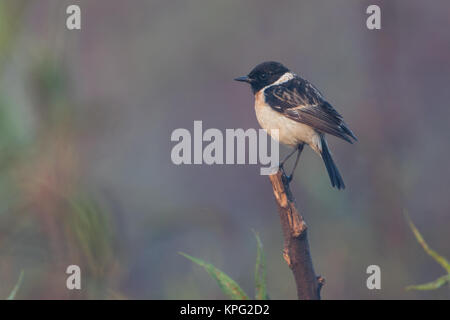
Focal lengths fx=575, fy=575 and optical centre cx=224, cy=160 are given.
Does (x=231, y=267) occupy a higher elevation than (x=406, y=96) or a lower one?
lower

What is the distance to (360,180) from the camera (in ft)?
16.5

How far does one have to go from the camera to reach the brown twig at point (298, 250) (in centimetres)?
208

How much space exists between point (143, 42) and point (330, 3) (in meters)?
2.64

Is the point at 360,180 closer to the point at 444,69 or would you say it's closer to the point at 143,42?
the point at 444,69

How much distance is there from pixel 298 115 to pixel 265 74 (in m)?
0.55

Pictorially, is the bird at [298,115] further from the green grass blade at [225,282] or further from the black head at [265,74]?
the green grass blade at [225,282]

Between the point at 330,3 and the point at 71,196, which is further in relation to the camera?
the point at 330,3

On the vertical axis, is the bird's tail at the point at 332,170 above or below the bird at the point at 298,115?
below

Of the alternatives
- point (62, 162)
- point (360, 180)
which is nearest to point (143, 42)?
point (360, 180)

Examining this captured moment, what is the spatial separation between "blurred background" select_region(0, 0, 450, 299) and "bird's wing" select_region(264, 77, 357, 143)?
2.81 ft

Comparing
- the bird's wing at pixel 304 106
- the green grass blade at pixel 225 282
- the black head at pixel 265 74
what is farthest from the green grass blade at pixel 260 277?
the black head at pixel 265 74

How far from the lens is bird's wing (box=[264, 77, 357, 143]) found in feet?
12.0

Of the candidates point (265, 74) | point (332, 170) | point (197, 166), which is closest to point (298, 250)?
point (332, 170)

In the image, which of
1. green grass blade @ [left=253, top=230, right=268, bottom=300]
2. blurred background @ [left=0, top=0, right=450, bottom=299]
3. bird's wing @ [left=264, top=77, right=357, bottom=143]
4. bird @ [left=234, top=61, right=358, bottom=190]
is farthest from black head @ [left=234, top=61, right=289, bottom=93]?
green grass blade @ [left=253, top=230, right=268, bottom=300]
